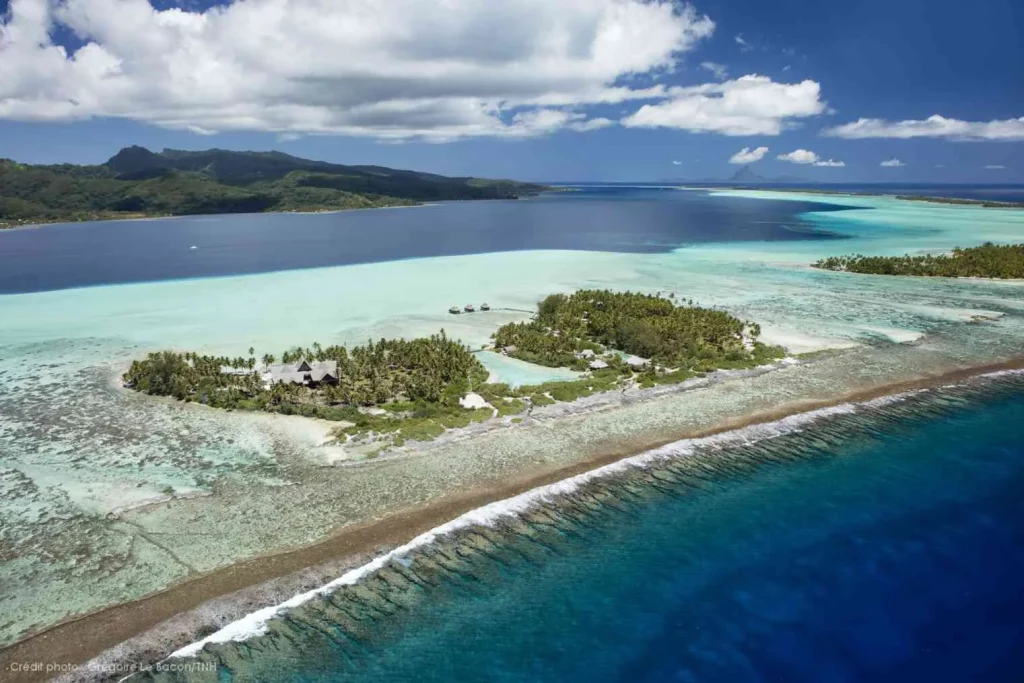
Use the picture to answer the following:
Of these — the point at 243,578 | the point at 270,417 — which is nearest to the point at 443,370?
the point at 270,417

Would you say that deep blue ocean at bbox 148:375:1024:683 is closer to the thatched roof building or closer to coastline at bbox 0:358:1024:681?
coastline at bbox 0:358:1024:681

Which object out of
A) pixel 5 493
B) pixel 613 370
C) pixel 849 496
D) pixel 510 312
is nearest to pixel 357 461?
pixel 5 493

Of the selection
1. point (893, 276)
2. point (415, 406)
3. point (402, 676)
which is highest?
point (893, 276)

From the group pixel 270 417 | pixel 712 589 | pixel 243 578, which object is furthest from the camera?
pixel 270 417

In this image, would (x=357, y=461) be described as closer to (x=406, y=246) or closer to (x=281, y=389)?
(x=281, y=389)

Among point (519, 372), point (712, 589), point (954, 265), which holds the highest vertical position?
point (954, 265)

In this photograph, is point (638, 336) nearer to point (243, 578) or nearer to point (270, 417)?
point (270, 417)

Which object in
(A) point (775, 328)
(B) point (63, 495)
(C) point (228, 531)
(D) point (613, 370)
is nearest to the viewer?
(C) point (228, 531)

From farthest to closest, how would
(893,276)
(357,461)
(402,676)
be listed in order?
(893,276)
(357,461)
(402,676)
